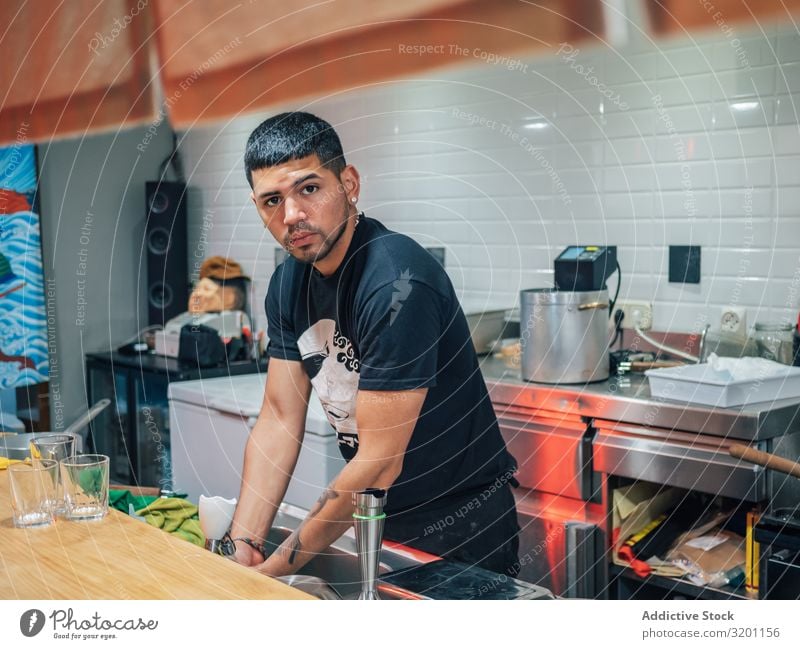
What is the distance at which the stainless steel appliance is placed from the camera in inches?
74.1

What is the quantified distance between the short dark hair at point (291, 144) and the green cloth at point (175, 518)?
1.53 feet

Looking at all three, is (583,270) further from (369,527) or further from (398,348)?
(369,527)

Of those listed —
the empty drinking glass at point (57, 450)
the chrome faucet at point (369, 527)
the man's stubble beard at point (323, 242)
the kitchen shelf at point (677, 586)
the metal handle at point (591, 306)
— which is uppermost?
the man's stubble beard at point (323, 242)

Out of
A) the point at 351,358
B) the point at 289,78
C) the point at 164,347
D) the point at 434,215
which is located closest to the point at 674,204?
the point at 434,215

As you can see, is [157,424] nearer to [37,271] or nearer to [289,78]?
[37,271]

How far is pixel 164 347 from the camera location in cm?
284

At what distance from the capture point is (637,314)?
2164mm

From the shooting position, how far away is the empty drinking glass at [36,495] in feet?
3.52

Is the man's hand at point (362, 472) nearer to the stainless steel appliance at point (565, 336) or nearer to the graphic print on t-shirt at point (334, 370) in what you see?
the graphic print on t-shirt at point (334, 370)

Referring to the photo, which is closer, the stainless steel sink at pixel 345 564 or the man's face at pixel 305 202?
the stainless steel sink at pixel 345 564

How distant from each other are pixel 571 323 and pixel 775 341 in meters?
0.42

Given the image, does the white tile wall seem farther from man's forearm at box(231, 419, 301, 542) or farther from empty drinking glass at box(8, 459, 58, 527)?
empty drinking glass at box(8, 459, 58, 527)

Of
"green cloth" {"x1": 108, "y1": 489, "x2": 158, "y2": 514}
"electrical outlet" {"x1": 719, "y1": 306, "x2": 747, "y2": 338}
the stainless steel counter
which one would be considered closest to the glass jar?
"electrical outlet" {"x1": 719, "y1": 306, "x2": 747, "y2": 338}

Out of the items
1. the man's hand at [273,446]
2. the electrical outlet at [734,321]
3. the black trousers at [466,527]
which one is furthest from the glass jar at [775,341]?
the man's hand at [273,446]
